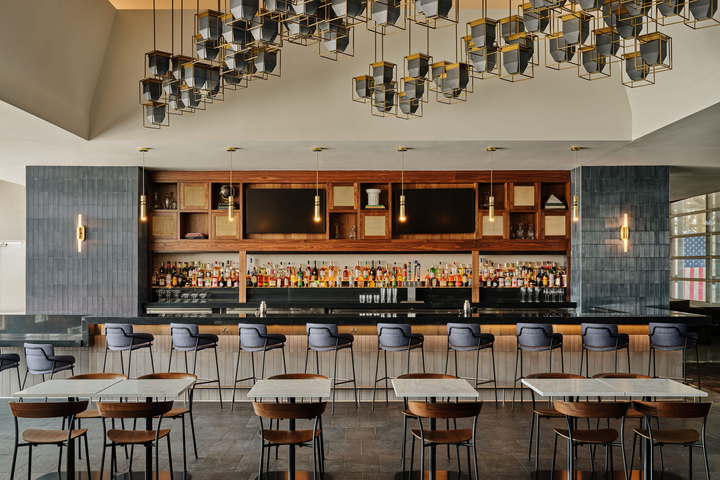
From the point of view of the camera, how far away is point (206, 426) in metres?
5.65

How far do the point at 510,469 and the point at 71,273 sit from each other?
22.6 feet

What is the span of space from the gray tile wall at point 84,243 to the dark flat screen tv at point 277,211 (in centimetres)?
176

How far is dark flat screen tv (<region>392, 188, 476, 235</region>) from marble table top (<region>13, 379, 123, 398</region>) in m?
5.42

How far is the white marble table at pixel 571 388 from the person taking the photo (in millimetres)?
3904

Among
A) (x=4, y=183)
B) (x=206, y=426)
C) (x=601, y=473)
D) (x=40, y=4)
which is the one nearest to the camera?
(x=601, y=473)

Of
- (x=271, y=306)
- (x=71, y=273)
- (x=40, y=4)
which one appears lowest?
(x=271, y=306)

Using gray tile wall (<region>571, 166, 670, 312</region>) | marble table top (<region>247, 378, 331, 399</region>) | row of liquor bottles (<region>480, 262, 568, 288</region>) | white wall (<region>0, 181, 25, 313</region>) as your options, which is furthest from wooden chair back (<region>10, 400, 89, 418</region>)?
white wall (<region>0, 181, 25, 313</region>)

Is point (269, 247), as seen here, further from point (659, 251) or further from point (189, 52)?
point (659, 251)

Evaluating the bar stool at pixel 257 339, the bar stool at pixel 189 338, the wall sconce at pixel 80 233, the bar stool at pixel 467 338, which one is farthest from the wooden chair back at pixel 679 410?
the wall sconce at pixel 80 233

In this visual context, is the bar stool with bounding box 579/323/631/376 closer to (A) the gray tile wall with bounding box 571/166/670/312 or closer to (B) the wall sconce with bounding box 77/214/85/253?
(A) the gray tile wall with bounding box 571/166/670/312

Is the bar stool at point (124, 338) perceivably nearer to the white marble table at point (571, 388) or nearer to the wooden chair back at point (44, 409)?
the wooden chair back at point (44, 409)

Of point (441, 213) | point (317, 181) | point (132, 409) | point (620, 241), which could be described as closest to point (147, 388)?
point (132, 409)

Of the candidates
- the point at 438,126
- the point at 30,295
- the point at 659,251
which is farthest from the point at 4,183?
the point at 659,251

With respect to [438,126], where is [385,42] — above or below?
above
